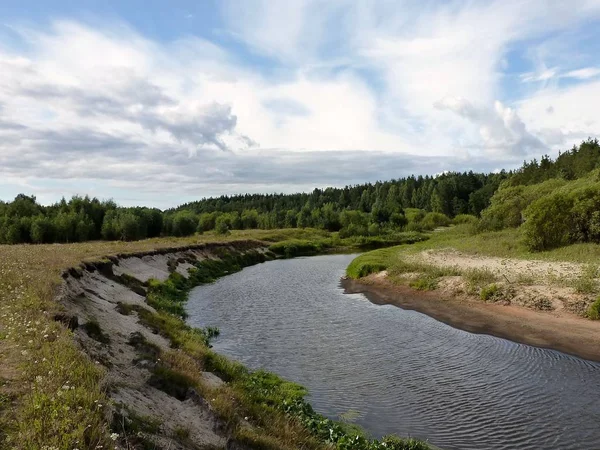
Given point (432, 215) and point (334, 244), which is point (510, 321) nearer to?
point (334, 244)

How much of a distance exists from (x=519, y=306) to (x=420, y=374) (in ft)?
44.4

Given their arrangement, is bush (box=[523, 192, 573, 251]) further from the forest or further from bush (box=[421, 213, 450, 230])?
bush (box=[421, 213, 450, 230])

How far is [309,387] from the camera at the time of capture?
1811 cm

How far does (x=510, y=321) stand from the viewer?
27.2m

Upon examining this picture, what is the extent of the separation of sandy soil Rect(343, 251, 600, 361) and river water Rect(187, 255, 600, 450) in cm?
138

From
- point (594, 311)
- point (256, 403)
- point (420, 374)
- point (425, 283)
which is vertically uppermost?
point (594, 311)

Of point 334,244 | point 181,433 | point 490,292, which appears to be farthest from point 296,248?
point 181,433

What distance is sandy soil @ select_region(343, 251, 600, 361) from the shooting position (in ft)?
77.4

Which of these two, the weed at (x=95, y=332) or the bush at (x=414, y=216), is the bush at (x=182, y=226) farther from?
the weed at (x=95, y=332)

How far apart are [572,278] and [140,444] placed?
30561 mm

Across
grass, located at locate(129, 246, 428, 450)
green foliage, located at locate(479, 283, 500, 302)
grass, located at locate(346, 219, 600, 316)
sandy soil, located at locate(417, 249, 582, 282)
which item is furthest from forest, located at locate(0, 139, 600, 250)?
grass, located at locate(129, 246, 428, 450)

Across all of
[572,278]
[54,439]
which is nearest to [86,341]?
[54,439]

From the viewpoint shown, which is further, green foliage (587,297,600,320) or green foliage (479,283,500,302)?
green foliage (479,283,500,302)

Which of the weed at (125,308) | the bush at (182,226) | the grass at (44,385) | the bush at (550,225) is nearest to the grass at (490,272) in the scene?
the bush at (550,225)
